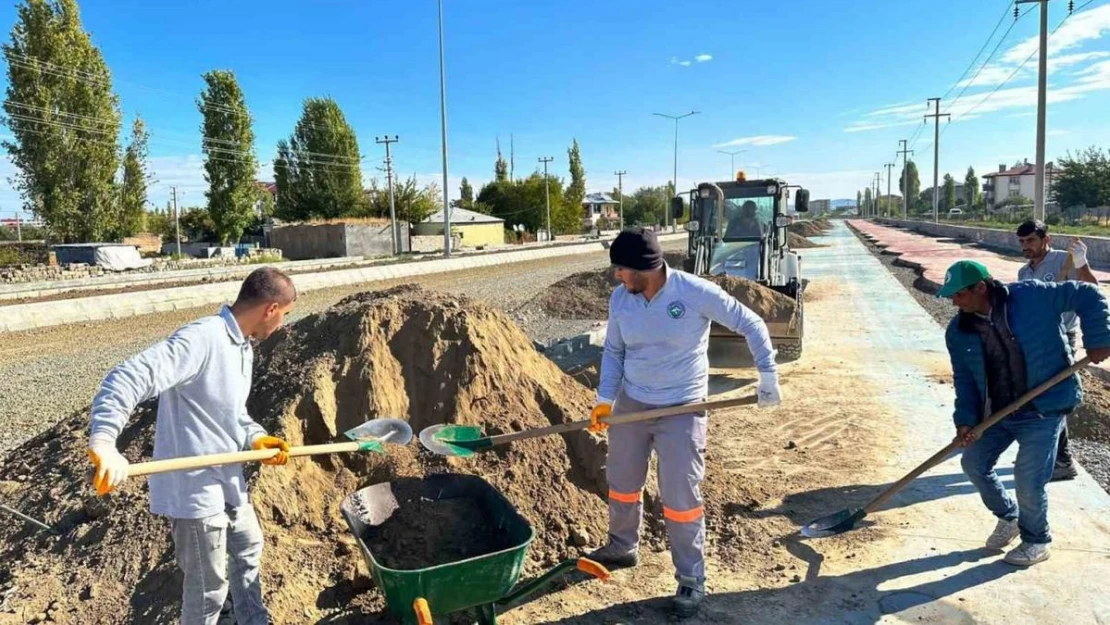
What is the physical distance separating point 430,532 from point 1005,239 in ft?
111

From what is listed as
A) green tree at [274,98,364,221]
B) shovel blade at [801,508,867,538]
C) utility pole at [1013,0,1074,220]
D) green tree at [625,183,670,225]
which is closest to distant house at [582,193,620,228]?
green tree at [625,183,670,225]

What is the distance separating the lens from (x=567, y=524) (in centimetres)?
407

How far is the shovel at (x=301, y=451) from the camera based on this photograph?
2.30 metres

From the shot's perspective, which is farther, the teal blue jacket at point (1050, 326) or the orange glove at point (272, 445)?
the teal blue jacket at point (1050, 326)

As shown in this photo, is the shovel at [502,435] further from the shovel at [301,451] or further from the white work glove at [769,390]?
the shovel at [301,451]

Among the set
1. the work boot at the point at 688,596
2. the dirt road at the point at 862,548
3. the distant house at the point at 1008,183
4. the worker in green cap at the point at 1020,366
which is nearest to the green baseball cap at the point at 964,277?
the worker in green cap at the point at 1020,366

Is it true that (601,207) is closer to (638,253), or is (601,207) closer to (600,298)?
(600,298)

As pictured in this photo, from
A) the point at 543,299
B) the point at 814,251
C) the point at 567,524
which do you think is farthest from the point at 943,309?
the point at 814,251

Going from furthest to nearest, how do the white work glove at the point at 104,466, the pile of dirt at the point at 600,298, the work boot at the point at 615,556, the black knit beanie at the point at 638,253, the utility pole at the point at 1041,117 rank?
the utility pole at the point at 1041,117 < the pile of dirt at the point at 600,298 < the work boot at the point at 615,556 < the black knit beanie at the point at 638,253 < the white work glove at the point at 104,466

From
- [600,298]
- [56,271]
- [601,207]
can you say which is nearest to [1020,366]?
[600,298]

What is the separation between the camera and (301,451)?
274cm

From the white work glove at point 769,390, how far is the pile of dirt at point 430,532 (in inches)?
56.7

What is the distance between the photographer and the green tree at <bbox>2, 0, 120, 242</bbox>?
30594 millimetres

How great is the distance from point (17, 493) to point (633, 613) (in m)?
3.85
